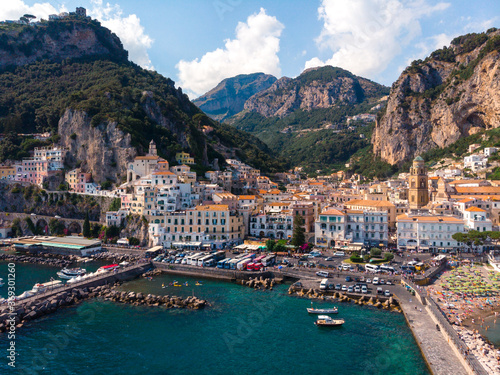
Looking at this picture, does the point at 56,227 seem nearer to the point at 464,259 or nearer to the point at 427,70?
the point at 464,259

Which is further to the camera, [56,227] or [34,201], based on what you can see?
[34,201]

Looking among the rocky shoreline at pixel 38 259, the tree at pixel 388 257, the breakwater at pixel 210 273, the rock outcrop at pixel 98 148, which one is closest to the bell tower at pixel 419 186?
the tree at pixel 388 257

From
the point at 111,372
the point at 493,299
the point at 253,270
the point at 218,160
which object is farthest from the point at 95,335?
the point at 218,160

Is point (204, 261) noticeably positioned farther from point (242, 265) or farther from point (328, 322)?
point (328, 322)

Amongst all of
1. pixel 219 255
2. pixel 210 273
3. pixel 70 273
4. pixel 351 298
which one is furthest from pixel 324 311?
pixel 70 273

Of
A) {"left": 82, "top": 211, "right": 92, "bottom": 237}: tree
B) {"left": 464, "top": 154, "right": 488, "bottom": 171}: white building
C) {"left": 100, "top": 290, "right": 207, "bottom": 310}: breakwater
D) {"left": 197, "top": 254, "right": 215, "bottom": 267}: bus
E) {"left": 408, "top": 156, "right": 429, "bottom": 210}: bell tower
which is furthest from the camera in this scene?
{"left": 464, "top": 154, "right": 488, "bottom": 171}: white building

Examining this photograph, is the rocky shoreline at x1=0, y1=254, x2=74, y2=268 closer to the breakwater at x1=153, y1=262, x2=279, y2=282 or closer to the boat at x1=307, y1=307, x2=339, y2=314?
the breakwater at x1=153, y1=262, x2=279, y2=282

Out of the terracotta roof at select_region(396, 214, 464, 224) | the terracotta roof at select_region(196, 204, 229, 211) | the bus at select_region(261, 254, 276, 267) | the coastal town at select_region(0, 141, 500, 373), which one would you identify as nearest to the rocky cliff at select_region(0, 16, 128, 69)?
the coastal town at select_region(0, 141, 500, 373)
